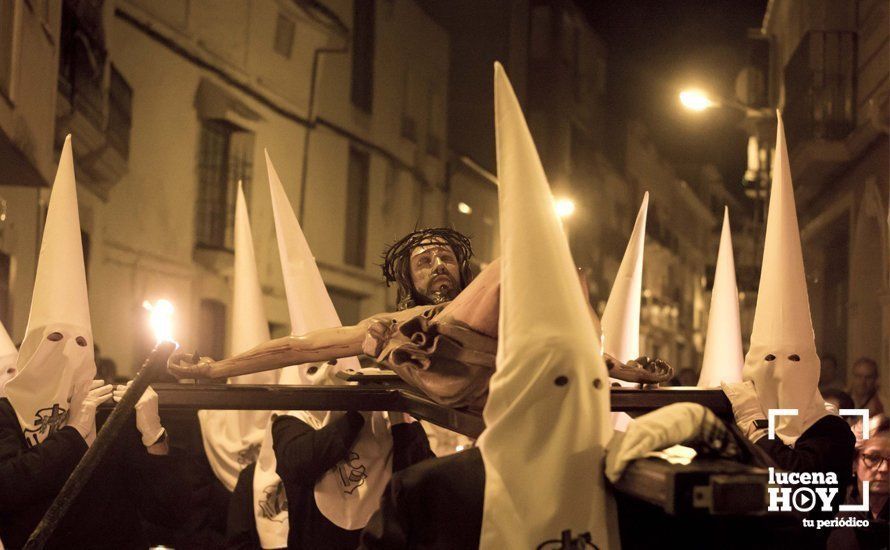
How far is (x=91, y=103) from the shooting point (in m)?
10.1

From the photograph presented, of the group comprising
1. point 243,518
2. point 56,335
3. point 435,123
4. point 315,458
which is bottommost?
point 243,518

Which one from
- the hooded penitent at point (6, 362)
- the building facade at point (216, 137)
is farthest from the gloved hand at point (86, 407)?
the building facade at point (216, 137)

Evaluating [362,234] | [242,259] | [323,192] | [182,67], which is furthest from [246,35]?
[242,259]

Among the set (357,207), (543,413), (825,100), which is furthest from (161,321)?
(357,207)

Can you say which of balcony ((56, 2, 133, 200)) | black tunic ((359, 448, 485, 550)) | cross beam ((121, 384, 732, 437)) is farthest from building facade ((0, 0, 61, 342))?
black tunic ((359, 448, 485, 550))

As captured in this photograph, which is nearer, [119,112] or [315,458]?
[315,458]

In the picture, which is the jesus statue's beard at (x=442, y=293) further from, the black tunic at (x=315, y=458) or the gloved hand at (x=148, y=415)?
the gloved hand at (x=148, y=415)

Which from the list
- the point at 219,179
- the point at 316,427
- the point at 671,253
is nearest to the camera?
the point at 316,427

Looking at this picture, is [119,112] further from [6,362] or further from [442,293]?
[442,293]

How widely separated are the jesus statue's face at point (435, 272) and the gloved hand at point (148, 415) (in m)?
0.91

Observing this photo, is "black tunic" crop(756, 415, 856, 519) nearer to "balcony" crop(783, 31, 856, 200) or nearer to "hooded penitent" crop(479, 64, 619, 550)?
"hooded penitent" crop(479, 64, 619, 550)

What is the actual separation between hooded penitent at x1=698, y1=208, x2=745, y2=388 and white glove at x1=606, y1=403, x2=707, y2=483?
2.28m

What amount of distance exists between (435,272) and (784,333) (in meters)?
1.12

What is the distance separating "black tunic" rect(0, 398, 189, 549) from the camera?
351cm
